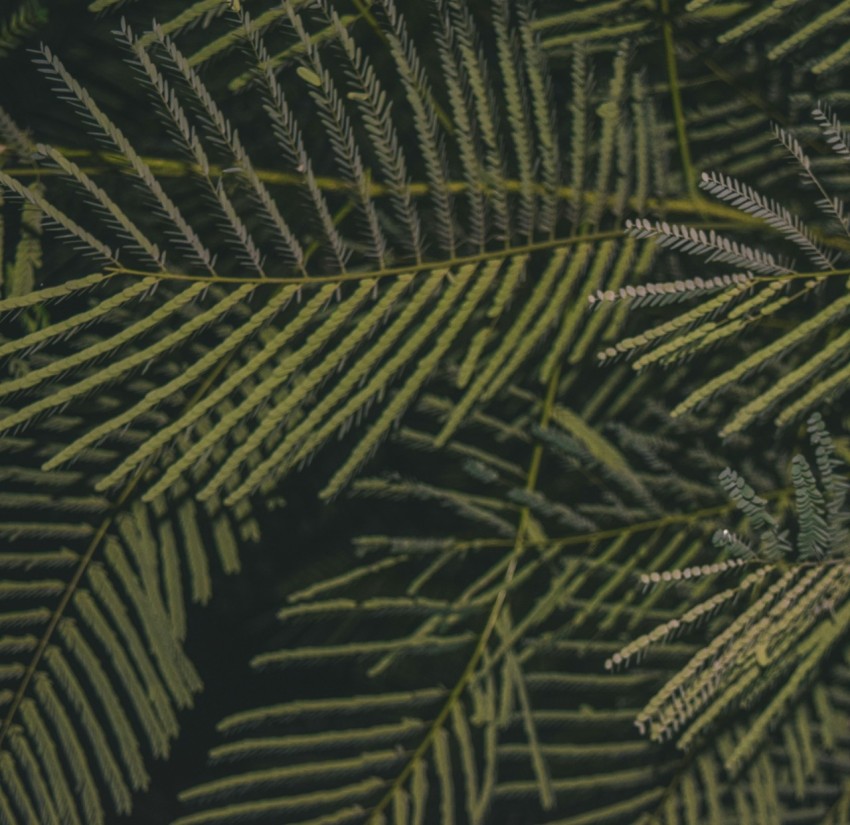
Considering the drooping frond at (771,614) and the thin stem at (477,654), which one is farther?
the thin stem at (477,654)

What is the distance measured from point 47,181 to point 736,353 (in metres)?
0.56

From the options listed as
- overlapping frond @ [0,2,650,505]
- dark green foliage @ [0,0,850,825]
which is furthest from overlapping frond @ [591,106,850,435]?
overlapping frond @ [0,2,650,505]

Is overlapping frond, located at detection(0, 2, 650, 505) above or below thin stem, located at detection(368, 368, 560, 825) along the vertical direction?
above

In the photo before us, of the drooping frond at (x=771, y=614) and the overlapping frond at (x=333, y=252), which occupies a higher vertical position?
the overlapping frond at (x=333, y=252)

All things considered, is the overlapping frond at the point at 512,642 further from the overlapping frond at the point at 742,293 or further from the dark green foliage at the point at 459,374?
the overlapping frond at the point at 742,293

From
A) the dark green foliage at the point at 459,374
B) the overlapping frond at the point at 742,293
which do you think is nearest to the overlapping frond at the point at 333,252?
the dark green foliage at the point at 459,374

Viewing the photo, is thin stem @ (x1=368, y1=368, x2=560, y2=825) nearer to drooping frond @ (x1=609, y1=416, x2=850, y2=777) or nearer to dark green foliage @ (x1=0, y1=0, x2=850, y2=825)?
dark green foliage @ (x1=0, y1=0, x2=850, y2=825)

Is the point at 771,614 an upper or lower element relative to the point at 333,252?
lower

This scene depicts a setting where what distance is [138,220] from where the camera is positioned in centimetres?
72

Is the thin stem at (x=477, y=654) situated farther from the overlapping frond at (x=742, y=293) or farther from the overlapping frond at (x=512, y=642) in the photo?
the overlapping frond at (x=742, y=293)

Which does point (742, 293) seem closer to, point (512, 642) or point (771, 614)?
point (771, 614)

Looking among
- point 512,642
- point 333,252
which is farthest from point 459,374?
point 512,642

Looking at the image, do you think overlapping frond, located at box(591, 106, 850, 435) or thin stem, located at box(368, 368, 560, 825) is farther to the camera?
thin stem, located at box(368, 368, 560, 825)

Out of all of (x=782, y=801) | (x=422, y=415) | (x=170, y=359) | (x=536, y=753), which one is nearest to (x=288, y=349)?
(x=170, y=359)
